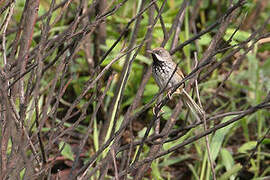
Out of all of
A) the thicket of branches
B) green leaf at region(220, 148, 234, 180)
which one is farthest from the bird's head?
green leaf at region(220, 148, 234, 180)

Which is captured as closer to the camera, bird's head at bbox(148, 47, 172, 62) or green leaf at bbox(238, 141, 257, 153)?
bird's head at bbox(148, 47, 172, 62)

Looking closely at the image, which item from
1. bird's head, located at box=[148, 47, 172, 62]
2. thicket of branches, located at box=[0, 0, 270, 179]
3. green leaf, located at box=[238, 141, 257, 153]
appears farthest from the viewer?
green leaf, located at box=[238, 141, 257, 153]

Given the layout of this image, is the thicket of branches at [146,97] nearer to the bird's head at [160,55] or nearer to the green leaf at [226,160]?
the green leaf at [226,160]

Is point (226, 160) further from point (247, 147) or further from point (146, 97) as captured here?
point (146, 97)

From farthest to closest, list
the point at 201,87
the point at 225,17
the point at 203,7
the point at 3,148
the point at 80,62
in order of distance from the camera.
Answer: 1. the point at 203,7
2. the point at 80,62
3. the point at 201,87
4. the point at 225,17
5. the point at 3,148

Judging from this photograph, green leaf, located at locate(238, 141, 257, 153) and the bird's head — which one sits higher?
the bird's head

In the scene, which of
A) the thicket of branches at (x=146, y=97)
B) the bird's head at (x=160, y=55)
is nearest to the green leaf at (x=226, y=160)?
the thicket of branches at (x=146, y=97)

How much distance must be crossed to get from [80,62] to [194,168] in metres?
1.60

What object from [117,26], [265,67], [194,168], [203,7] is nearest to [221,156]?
[194,168]

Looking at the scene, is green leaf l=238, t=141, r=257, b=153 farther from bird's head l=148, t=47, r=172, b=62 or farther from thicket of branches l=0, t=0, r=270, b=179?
bird's head l=148, t=47, r=172, b=62

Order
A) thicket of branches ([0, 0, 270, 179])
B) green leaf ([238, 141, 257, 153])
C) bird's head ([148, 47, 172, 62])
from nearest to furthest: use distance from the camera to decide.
A: thicket of branches ([0, 0, 270, 179]) < bird's head ([148, 47, 172, 62]) < green leaf ([238, 141, 257, 153])

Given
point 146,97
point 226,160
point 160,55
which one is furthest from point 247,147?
point 160,55

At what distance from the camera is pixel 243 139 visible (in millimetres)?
4555

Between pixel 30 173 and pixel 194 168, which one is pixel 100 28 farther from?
pixel 30 173
